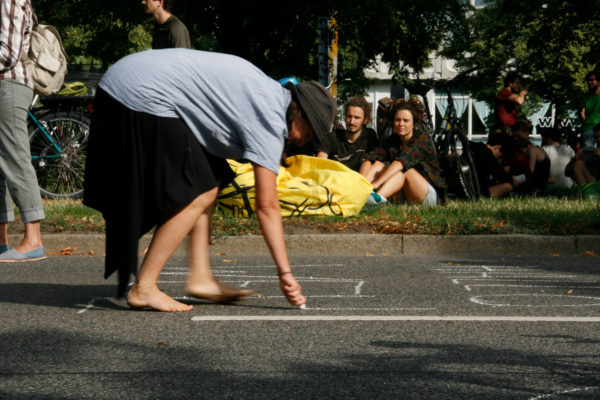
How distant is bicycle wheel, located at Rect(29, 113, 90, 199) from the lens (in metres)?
10.8

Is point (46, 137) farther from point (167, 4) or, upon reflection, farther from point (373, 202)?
point (373, 202)

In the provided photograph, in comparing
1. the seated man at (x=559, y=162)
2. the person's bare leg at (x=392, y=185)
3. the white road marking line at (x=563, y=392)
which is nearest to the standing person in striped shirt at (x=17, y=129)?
the person's bare leg at (x=392, y=185)

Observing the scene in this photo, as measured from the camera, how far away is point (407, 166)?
964 cm

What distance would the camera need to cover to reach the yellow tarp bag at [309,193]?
869 cm

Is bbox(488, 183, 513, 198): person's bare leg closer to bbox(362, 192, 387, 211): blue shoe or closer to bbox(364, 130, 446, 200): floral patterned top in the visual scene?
bbox(364, 130, 446, 200): floral patterned top

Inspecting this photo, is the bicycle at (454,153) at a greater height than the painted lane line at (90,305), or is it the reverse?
the bicycle at (454,153)

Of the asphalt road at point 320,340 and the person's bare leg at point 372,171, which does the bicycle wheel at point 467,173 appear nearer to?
the person's bare leg at point 372,171

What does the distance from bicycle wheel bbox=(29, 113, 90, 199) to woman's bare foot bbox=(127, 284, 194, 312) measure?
6.25 meters

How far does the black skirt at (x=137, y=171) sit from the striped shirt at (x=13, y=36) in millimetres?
2259

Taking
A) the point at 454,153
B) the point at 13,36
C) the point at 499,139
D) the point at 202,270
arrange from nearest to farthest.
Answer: the point at 202,270 < the point at 13,36 < the point at 454,153 < the point at 499,139

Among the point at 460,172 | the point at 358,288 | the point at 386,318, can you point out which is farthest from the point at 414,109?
the point at 386,318

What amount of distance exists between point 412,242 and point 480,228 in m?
0.65

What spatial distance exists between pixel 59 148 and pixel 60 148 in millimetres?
31

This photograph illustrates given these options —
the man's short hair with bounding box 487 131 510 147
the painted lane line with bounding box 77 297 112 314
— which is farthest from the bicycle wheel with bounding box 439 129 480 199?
the painted lane line with bounding box 77 297 112 314
